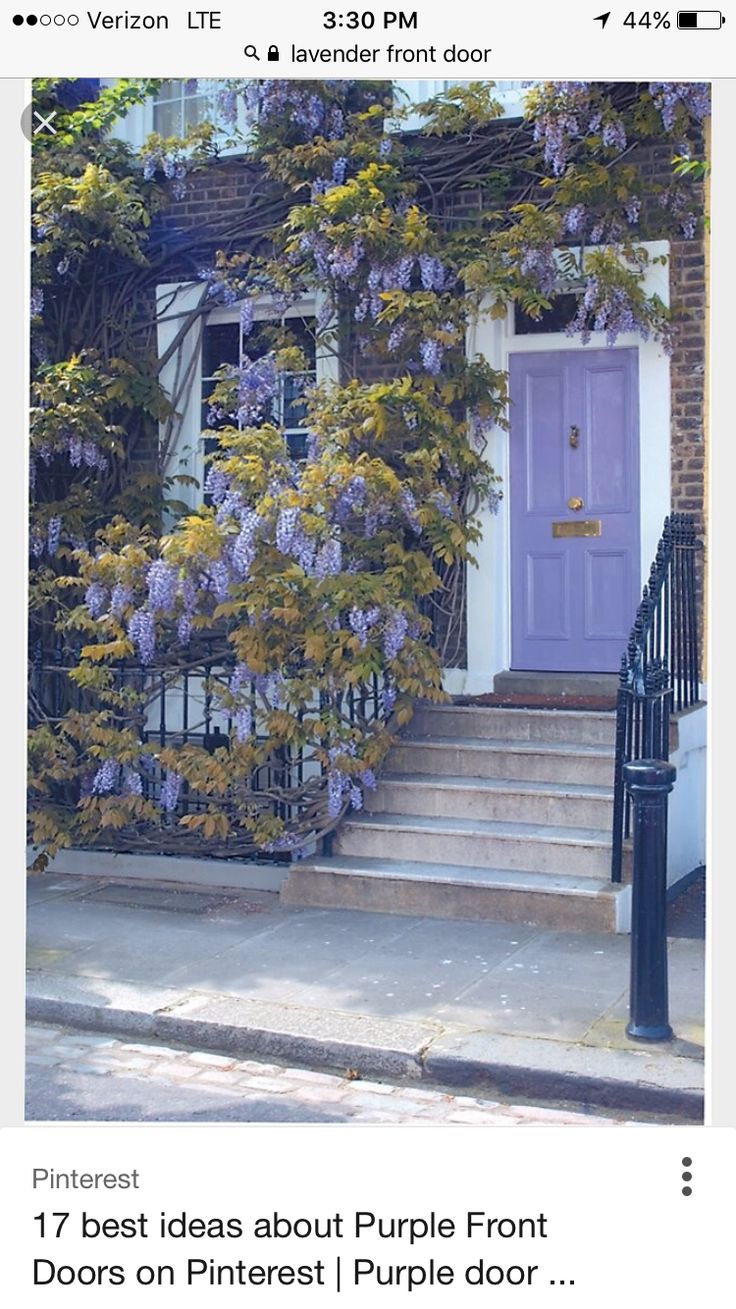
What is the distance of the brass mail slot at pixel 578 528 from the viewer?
9.13m

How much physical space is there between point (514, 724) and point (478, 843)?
1.05 meters

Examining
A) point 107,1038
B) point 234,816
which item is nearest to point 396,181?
point 234,816

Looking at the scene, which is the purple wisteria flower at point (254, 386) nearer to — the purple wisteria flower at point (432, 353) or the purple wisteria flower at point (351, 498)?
the purple wisteria flower at point (432, 353)

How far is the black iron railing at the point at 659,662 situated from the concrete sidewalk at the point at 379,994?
3.15 feet

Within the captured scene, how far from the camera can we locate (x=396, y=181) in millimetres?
9250

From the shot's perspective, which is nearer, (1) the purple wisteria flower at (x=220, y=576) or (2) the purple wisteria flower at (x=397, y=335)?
(1) the purple wisteria flower at (x=220, y=576)

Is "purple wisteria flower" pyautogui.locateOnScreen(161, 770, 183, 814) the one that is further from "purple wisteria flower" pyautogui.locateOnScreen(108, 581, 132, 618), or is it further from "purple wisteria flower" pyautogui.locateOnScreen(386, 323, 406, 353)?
"purple wisteria flower" pyautogui.locateOnScreen(386, 323, 406, 353)

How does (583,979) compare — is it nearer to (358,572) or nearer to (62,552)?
(358,572)

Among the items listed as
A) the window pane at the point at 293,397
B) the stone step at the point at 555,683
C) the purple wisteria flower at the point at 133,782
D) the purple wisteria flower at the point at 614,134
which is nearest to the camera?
the purple wisteria flower at the point at 133,782

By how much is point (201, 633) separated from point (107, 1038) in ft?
10.6

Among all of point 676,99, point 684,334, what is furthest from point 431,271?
point 676,99

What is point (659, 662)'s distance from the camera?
295 inches

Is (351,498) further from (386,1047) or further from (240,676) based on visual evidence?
(386,1047)
